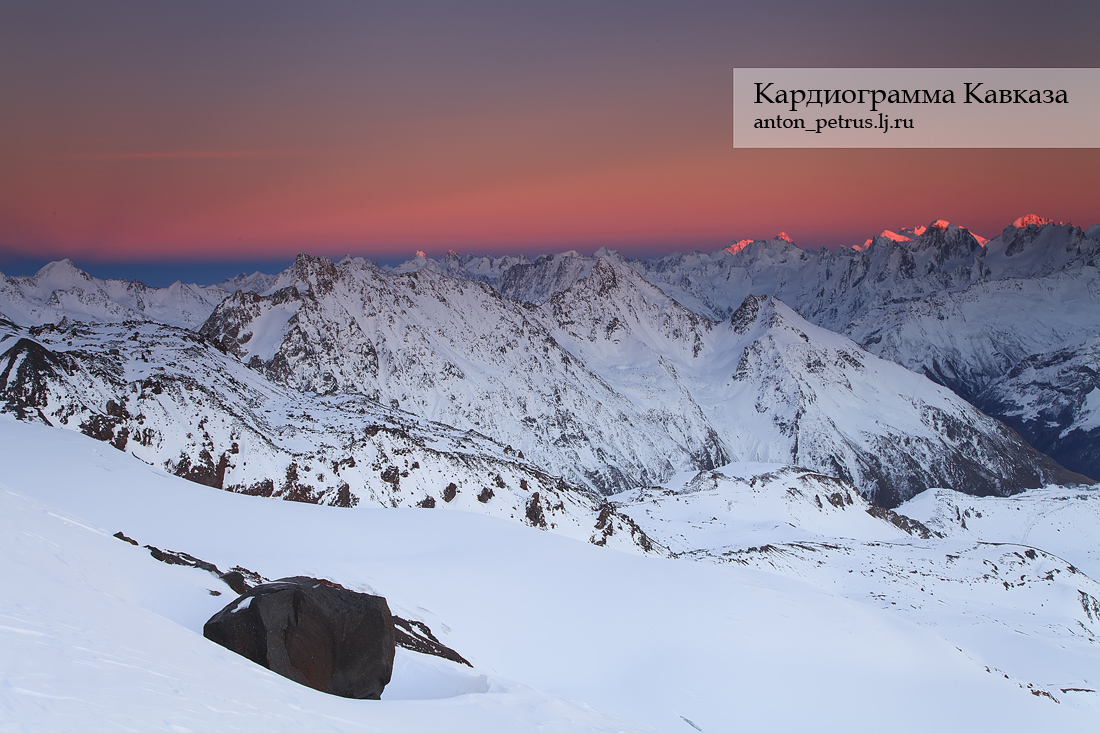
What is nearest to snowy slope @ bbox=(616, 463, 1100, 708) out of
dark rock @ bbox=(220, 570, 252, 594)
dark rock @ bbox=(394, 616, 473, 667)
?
dark rock @ bbox=(394, 616, 473, 667)

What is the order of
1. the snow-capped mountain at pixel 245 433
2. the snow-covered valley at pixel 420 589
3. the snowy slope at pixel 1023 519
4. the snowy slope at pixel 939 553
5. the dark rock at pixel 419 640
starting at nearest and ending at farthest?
the snow-covered valley at pixel 420 589, the dark rock at pixel 419 640, the snow-capped mountain at pixel 245 433, the snowy slope at pixel 939 553, the snowy slope at pixel 1023 519

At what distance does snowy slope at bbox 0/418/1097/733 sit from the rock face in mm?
783

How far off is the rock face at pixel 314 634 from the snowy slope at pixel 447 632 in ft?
2.57

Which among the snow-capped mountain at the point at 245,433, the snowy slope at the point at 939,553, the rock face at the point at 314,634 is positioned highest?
the snow-capped mountain at the point at 245,433

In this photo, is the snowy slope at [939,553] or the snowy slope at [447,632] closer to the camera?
the snowy slope at [447,632]

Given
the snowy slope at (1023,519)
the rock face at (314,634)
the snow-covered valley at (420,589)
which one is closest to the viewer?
the snow-covered valley at (420,589)

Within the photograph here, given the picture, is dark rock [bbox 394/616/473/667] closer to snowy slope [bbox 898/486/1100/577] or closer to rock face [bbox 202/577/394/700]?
rock face [bbox 202/577/394/700]

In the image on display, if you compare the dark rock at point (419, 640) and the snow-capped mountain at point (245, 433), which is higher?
the snow-capped mountain at point (245, 433)

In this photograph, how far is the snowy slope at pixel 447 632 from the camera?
9680mm

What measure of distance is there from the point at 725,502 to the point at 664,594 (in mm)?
104323

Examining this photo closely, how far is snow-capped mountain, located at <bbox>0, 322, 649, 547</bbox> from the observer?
57.3 meters

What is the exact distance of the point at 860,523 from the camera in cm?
13450

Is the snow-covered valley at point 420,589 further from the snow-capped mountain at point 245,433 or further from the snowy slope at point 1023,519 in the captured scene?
the snowy slope at point 1023,519

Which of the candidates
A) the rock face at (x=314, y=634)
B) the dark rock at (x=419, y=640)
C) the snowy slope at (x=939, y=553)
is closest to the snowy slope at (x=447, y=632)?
the rock face at (x=314, y=634)
